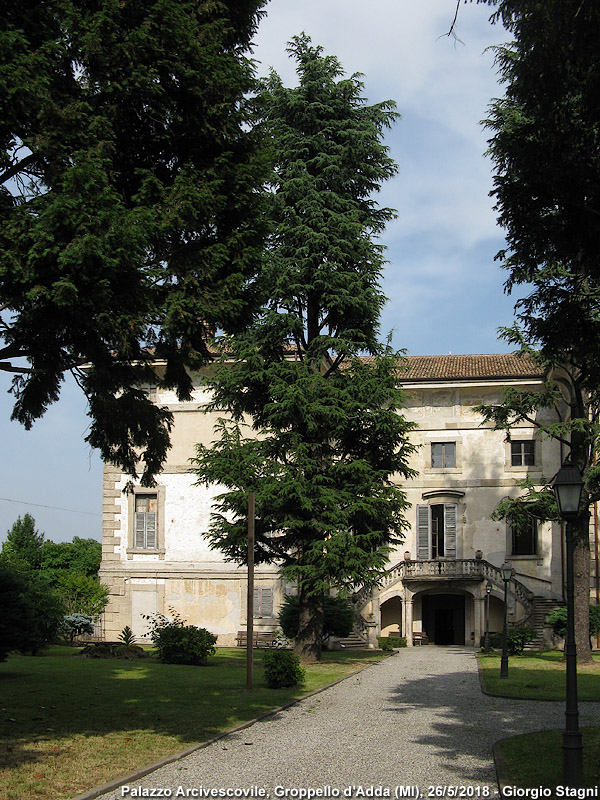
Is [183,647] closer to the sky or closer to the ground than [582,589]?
closer to the ground

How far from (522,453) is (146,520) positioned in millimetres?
15540

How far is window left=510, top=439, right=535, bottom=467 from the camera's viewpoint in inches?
1355

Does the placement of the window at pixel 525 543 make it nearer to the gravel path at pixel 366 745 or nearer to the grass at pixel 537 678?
the grass at pixel 537 678

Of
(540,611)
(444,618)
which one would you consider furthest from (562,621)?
(444,618)

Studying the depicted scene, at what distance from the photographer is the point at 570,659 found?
28.6 ft

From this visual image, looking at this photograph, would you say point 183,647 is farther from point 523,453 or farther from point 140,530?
point 523,453

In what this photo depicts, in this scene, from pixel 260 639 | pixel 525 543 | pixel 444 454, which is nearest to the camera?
pixel 260 639

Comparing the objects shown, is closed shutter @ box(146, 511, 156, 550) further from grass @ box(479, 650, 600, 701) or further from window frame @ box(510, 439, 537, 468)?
window frame @ box(510, 439, 537, 468)

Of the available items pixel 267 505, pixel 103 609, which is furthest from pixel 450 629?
pixel 267 505

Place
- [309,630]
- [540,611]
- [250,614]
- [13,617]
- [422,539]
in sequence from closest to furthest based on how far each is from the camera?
1. [250,614]
2. [13,617]
3. [309,630]
4. [540,611]
5. [422,539]

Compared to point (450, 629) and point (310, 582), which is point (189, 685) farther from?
point (450, 629)

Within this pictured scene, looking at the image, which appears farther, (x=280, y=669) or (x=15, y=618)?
(x=15, y=618)

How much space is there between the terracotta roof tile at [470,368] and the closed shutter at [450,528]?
5.34 meters

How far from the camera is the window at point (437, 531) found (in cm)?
3469
